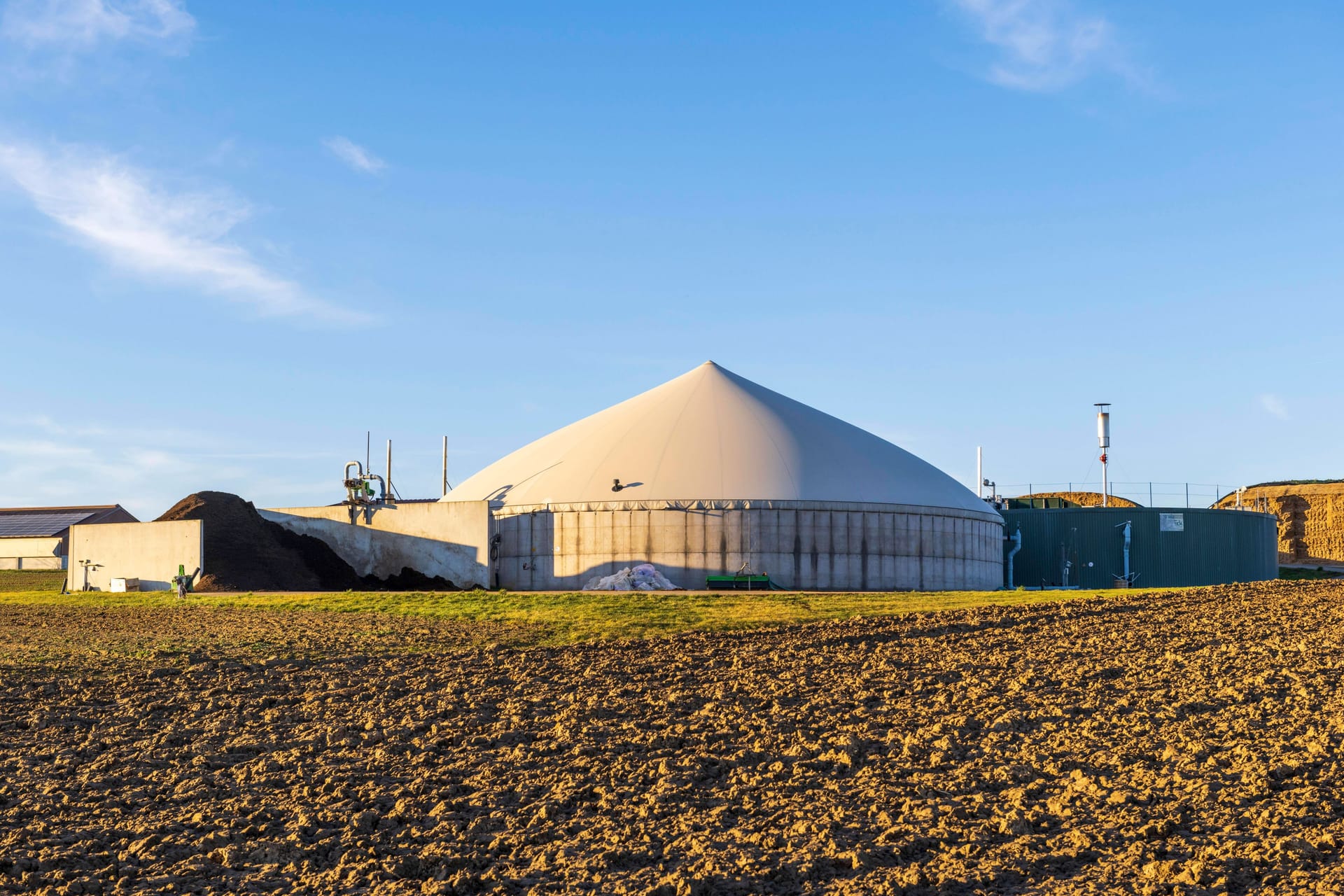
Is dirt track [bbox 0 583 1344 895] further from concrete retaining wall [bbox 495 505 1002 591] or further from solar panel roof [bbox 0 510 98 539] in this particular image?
solar panel roof [bbox 0 510 98 539]

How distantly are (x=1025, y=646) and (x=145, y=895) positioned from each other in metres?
15.2

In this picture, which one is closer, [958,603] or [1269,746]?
[1269,746]

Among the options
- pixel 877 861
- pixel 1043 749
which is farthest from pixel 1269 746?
pixel 877 861

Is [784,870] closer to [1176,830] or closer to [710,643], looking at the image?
[1176,830]

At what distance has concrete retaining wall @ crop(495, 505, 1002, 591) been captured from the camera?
41.6m

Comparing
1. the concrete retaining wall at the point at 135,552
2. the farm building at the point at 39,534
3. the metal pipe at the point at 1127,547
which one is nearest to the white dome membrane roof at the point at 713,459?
the metal pipe at the point at 1127,547

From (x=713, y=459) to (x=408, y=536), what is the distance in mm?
11359

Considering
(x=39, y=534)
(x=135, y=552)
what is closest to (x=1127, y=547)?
(x=135, y=552)

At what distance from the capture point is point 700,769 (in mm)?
13625

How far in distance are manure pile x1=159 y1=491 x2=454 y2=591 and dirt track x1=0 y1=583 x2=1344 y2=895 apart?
21.1m

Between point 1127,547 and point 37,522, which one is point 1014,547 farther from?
point 37,522

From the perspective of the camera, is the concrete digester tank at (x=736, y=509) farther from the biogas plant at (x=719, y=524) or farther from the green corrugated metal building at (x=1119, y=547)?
the green corrugated metal building at (x=1119, y=547)

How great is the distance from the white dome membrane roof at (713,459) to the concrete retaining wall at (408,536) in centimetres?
219

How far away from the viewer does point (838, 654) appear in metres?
21.2
